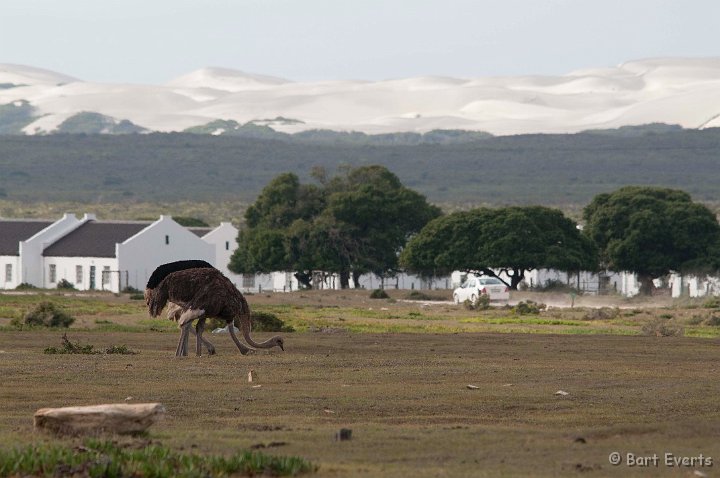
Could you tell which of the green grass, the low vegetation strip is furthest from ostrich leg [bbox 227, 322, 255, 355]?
the green grass

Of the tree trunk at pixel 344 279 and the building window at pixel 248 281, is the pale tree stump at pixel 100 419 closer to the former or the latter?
the tree trunk at pixel 344 279

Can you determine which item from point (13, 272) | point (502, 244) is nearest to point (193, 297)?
point (502, 244)

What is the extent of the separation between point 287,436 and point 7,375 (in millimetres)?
9729

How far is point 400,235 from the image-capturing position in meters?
93.6

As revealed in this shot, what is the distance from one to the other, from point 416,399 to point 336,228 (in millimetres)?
68199

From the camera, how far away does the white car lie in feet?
224

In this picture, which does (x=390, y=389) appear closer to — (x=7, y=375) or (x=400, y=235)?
(x=7, y=375)

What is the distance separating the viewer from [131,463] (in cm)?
1445

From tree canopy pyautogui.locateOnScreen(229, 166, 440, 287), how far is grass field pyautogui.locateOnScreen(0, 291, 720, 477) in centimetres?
4468

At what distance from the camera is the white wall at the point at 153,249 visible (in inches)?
3356

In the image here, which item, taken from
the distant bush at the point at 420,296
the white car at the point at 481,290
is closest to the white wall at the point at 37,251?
the distant bush at the point at 420,296

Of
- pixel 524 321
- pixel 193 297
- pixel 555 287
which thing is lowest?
pixel 524 321

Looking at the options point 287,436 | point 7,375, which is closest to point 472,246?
point 7,375

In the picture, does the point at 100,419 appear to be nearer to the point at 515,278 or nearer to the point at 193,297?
the point at 193,297
